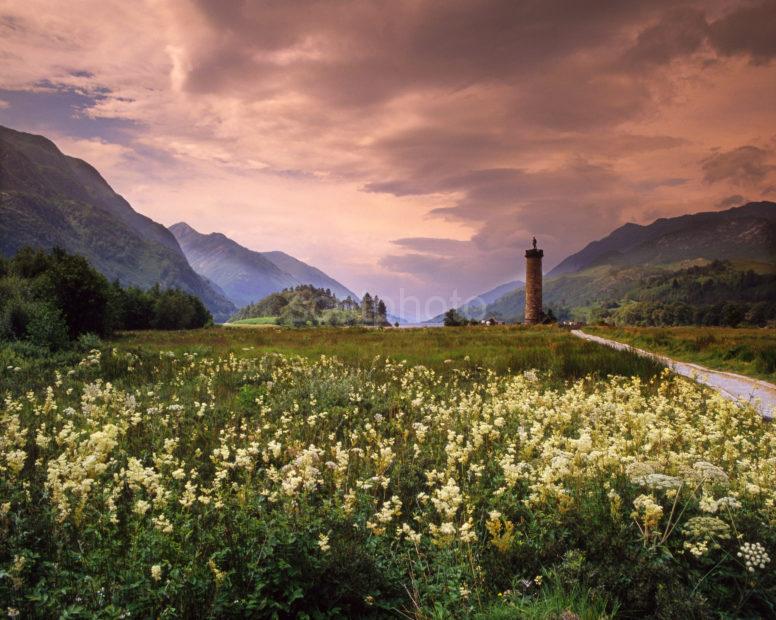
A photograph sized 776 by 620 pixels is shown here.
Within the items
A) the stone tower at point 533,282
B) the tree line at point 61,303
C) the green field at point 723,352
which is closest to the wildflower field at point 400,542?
the green field at point 723,352

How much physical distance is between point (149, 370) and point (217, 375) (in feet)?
9.44

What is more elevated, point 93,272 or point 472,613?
point 93,272

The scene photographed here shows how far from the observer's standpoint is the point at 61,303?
33.8m

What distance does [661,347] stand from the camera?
28.2 metres

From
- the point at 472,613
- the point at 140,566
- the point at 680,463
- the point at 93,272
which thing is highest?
the point at 93,272

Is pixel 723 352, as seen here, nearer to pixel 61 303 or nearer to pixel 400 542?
pixel 400 542

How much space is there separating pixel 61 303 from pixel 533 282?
62.7 m

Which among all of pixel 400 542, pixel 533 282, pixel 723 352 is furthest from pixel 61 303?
pixel 533 282

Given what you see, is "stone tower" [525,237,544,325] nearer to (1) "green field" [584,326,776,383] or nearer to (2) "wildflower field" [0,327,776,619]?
(1) "green field" [584,326,776,383]

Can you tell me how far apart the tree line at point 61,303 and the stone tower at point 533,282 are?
57763 mm

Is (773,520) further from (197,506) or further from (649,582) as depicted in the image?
(197,506)

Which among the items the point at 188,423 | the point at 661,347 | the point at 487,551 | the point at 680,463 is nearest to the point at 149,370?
the point at 188,423

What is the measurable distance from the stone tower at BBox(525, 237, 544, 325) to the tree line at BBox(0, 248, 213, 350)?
57.8 meters

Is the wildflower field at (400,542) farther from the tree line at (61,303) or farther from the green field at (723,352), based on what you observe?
the tree line at (61,303)
